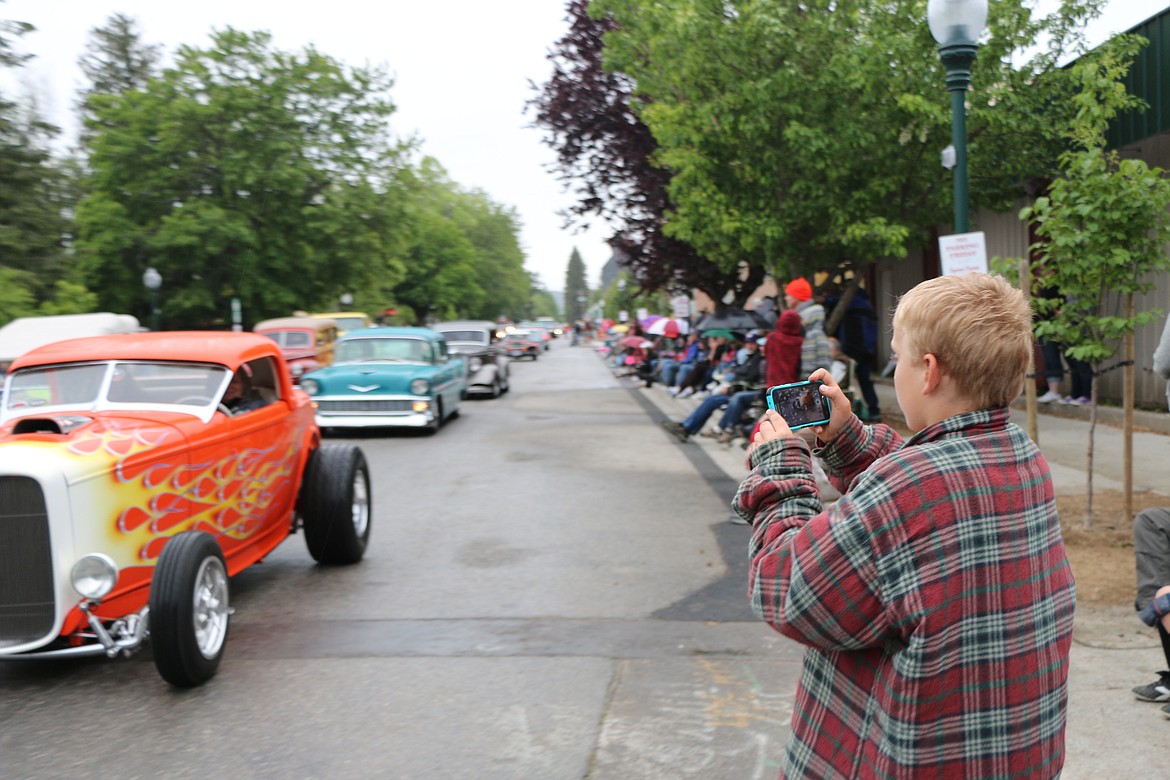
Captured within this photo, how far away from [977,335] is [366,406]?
15.2m

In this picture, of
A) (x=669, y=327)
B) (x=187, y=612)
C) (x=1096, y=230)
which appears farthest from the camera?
(x=669, y=327)

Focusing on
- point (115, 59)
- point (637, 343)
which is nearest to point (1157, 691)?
point (637, 343)

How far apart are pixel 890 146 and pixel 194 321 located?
107ft

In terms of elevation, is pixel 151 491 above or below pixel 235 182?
below

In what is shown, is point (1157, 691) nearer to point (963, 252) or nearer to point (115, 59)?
point (963, 252)

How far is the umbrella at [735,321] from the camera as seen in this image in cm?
1989

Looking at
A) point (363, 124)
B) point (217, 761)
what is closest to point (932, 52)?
Result: point (217, 761)

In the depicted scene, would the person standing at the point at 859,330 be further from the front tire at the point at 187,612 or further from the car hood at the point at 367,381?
the front tire at the point at 187,612

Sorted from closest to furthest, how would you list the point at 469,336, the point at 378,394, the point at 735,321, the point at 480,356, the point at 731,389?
the point at 731,389, the point at 378,394, the point at 735,321, the point at 480,356, the point at 469,336

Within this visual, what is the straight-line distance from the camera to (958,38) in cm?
830

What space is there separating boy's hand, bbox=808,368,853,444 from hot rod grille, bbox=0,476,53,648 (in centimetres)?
401

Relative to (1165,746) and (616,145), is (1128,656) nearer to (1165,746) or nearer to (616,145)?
(1165,746)

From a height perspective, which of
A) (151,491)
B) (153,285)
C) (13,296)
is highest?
(153,285)

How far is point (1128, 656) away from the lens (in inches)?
208
